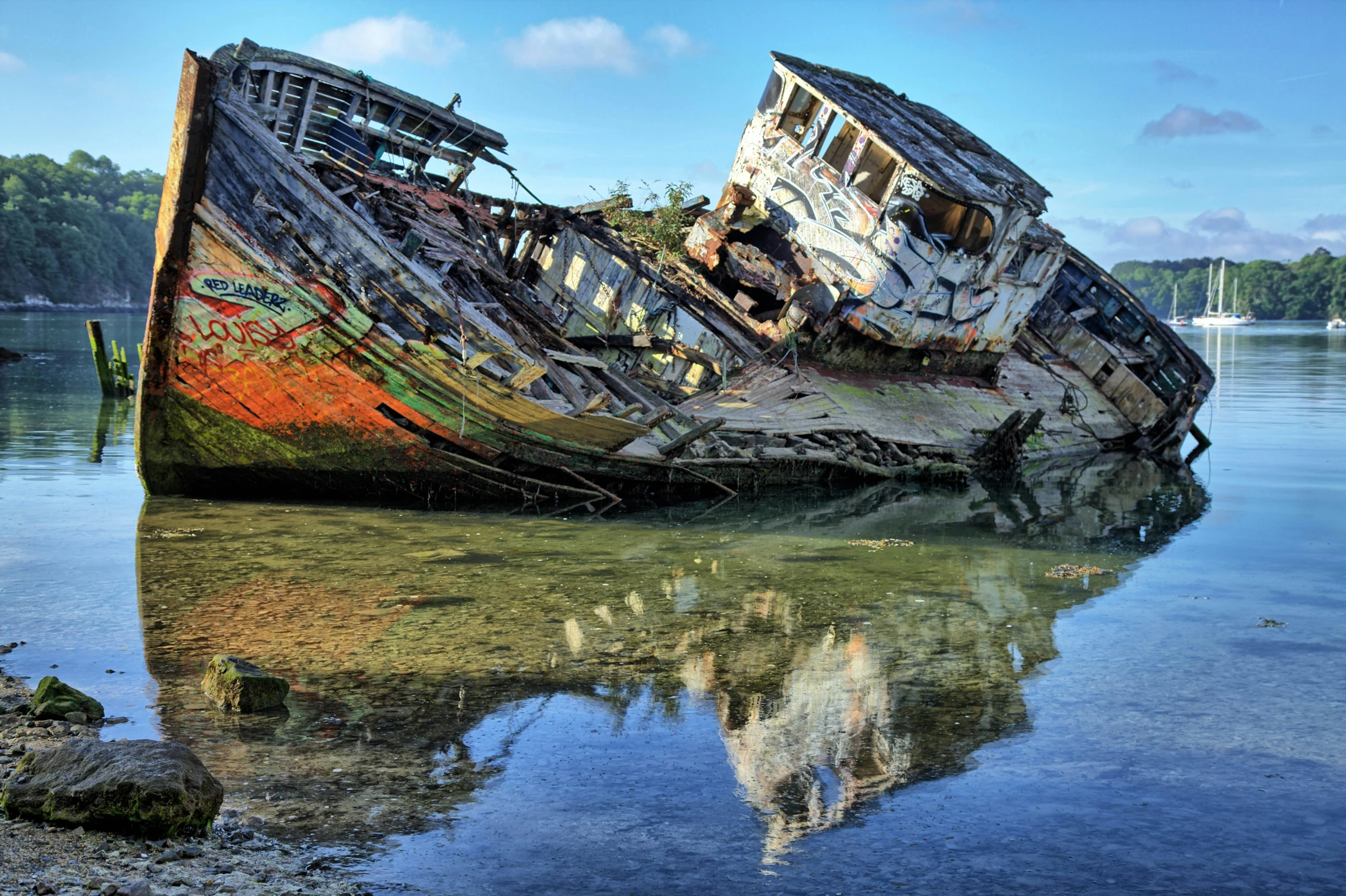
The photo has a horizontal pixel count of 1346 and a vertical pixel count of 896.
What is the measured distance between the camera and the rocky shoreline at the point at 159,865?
3.55 metres

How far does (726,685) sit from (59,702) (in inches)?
130

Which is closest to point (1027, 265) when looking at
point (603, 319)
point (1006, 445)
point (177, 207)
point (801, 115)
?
point (1006, 445)

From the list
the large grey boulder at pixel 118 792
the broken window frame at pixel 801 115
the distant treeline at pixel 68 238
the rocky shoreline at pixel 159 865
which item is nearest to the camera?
the rocky shoreline at pixel 159 865

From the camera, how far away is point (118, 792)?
3875 millimetres

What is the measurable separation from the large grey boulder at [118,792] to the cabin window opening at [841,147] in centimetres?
1315

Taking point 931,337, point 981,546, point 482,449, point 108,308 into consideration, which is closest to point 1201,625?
point 981,546

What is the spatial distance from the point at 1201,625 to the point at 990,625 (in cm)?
152

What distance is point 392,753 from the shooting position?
5020 millimetres

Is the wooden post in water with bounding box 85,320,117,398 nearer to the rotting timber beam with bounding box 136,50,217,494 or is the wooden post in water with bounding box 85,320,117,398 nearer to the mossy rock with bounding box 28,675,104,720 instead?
the rotting timber beam with bounding box 136,50,217,494

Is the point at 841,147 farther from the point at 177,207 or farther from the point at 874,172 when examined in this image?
the point at 177,207

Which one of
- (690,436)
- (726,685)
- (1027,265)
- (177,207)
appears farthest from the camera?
(1027,265)

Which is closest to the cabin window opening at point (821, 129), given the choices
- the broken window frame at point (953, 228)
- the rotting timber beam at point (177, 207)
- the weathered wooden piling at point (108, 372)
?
the broken window frame at point (953, 228)

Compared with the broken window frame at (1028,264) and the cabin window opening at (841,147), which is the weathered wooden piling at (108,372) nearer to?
the cabin window opening at (841,147)

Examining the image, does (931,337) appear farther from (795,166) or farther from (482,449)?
(482,449)
